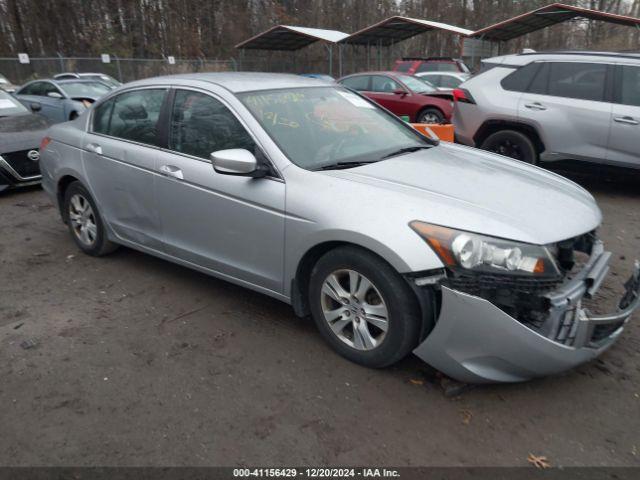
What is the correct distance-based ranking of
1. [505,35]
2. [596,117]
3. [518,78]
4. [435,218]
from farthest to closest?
[505,35] < [518,78] < [596,117] < [435,218]

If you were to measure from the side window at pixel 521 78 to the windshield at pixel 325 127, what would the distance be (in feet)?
11.5

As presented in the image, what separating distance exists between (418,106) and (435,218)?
33.8ft

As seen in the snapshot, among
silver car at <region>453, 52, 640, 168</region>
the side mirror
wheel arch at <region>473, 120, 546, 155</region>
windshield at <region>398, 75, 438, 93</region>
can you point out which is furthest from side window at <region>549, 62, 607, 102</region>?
windshield at <region>398, 75, 438, 93</region>

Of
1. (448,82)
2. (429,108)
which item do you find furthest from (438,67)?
(429,108)

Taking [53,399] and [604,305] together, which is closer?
[53,399]

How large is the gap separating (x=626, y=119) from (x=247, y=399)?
18.4 ft

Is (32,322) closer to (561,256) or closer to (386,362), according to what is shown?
(386,362)

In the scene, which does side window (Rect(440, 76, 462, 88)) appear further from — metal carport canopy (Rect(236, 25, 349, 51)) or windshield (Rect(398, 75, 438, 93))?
metal carport canopy (Rect(236, 25, 349, 51))

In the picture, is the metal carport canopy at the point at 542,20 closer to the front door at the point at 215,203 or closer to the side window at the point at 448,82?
the side window at the point at 448,82

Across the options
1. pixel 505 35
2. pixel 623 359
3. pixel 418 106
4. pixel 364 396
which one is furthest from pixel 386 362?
pixel 505 35

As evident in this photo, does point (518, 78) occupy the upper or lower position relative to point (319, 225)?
upper

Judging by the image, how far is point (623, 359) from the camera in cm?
323

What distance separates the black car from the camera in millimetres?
7113

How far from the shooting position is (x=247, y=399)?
294 centimetres
